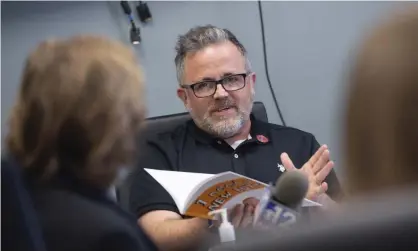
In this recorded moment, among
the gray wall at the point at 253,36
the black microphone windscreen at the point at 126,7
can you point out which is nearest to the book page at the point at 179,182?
the gray wall at the point at 253,36

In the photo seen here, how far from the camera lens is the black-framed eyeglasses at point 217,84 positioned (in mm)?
1739

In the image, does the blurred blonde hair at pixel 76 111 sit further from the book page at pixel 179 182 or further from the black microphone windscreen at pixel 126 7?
the black microphone windscreen at pixel 126 7

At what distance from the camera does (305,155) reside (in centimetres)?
173

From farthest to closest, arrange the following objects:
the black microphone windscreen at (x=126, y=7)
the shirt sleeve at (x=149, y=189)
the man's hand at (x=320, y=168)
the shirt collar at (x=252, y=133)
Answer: the black microphone windscreen at (x=126, y=7)
the shirt collar at (x=252, y=133)
the shirt sleeve at (x=149, y=189)
the man's hand at (x=320, y=168)

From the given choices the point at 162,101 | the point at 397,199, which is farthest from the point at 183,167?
the point at 397,199

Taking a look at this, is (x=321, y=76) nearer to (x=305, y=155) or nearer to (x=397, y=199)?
(x=305, y=155)

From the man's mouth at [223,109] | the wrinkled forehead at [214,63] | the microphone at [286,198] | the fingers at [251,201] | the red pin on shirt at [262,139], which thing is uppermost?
the wrinkled forehead at [214,63]

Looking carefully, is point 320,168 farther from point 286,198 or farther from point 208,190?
point 286,198

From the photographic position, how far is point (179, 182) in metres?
1.20

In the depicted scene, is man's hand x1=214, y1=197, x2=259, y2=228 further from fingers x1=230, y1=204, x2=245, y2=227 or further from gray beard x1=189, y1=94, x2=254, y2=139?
gray beard x1=189, y1=94, x2=254, y2=139

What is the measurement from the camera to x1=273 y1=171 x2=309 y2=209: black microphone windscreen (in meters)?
0.79

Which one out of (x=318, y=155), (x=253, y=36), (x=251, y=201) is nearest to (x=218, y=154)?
(x=318, y=155)

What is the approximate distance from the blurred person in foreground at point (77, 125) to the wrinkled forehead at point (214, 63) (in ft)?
2.76

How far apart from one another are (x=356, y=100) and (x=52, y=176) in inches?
19.2
